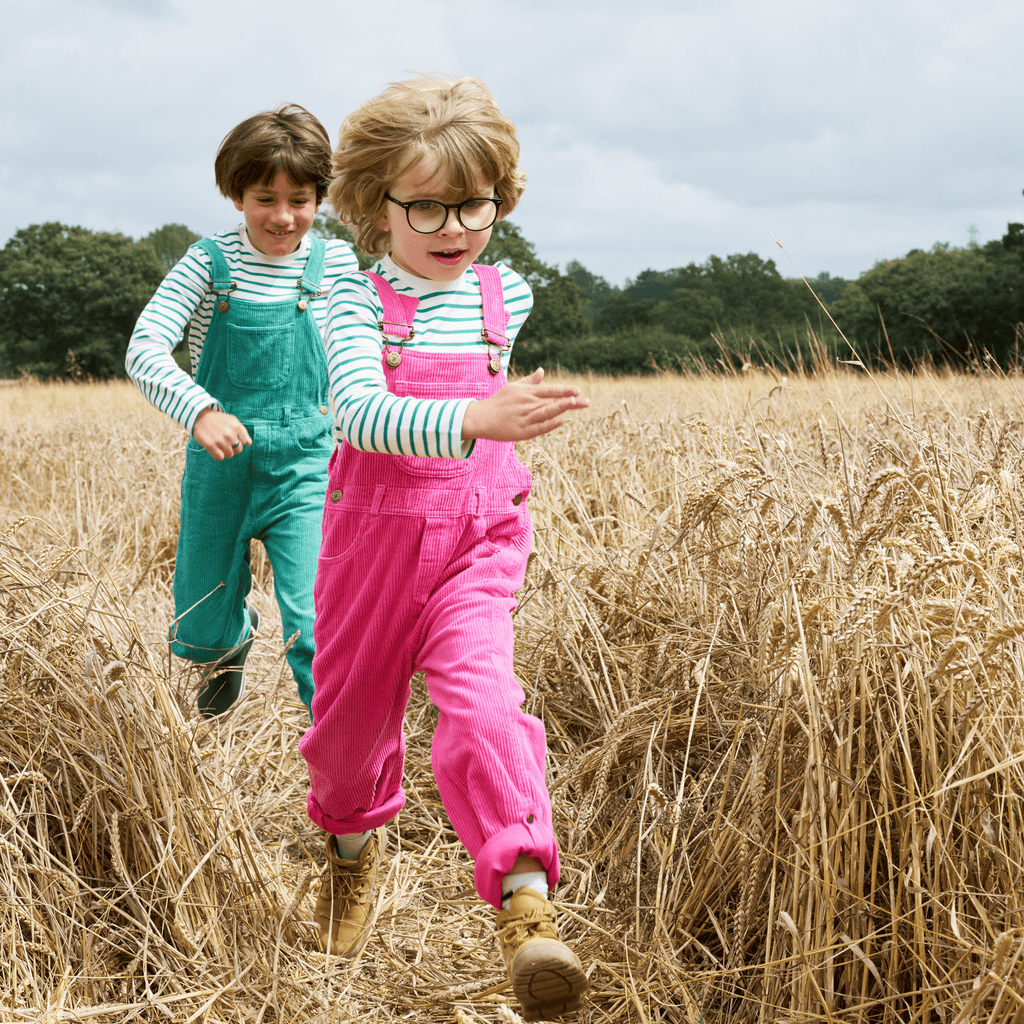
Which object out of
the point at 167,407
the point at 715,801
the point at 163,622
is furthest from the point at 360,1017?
the point at 163,622

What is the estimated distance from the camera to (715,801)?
5.82 feet

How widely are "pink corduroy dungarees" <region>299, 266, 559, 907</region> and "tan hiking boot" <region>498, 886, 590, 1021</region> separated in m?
0.10

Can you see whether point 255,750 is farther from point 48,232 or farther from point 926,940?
point 48,232

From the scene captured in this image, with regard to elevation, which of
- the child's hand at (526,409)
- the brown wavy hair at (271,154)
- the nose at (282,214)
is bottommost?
the child's hand at (526,409)

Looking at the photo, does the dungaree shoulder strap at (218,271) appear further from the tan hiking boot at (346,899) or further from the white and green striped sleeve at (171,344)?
the tan hiking boot at (346,899)

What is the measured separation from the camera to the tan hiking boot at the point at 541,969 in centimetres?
115

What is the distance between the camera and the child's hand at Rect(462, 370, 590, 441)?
1.21m

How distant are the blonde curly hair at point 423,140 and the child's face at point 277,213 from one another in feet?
2.41

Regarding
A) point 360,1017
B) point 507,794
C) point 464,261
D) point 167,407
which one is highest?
point 464,261

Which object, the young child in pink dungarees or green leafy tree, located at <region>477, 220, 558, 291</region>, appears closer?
the young child in pink dungarees

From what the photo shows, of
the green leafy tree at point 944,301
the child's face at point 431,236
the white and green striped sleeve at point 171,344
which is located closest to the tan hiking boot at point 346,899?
the white and green striped sleeve at point 171,344

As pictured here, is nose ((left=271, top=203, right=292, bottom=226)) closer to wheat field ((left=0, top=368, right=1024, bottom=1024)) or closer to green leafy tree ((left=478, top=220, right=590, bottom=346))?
wheat field ((left=0, top=368, right=1024, bottom=1024))

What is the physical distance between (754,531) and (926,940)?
102cm

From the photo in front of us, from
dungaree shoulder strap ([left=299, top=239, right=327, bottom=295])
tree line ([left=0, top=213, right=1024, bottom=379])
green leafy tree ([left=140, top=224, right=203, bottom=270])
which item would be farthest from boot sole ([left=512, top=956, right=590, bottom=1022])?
green leafy tree ([left=140, top=224, right=203, bottom=270])
